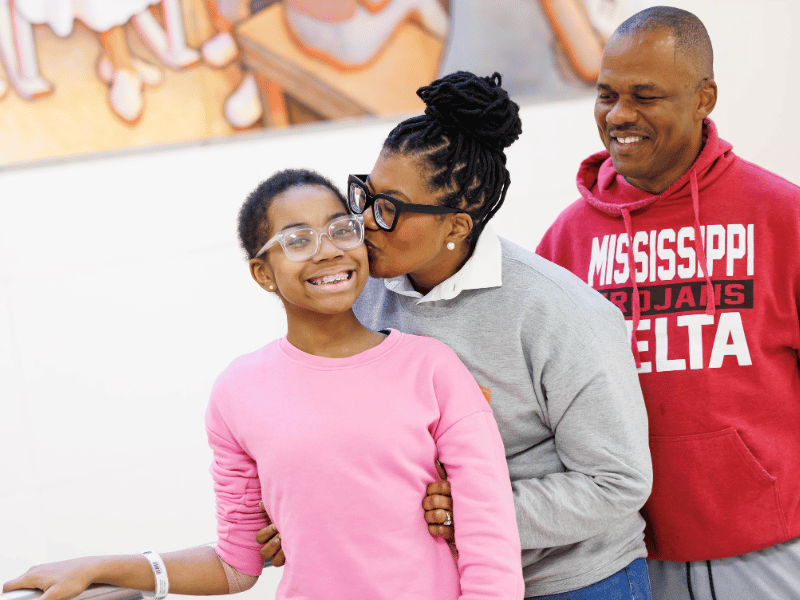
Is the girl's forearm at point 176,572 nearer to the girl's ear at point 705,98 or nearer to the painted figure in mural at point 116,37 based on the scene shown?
the girl's ear at point 705,98

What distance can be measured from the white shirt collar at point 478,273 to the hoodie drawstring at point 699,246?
0.40 metres

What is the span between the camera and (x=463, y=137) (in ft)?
4.03

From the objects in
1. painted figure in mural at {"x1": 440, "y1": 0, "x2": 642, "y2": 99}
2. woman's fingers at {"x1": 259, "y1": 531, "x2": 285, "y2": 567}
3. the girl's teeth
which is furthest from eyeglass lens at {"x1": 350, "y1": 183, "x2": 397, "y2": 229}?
painted figure in mural at {"x1": 440, "y1": 0, "x2": 642, "y2": 99}

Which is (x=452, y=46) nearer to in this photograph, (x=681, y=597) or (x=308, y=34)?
(x=308, y=34)

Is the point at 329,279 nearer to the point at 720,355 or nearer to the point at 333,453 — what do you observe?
the point at 333,453

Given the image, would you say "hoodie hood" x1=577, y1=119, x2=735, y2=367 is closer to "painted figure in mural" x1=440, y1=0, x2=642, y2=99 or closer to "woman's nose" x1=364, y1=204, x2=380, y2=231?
"woman's nose" x1=364, y1=204, x2=380, y2=231

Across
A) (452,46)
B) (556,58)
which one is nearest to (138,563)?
(452,46)

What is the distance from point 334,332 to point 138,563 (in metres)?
0.45

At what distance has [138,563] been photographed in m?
1.10

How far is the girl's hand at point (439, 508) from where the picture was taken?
102 cm

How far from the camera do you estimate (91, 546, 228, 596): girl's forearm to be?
3.54ft

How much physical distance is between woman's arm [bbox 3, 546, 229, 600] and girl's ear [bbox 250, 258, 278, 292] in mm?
435

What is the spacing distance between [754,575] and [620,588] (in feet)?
1.12

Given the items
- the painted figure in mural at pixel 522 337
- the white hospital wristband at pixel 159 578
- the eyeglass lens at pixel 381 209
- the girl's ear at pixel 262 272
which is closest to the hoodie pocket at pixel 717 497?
the painted figure in mural at pixel 522 337
